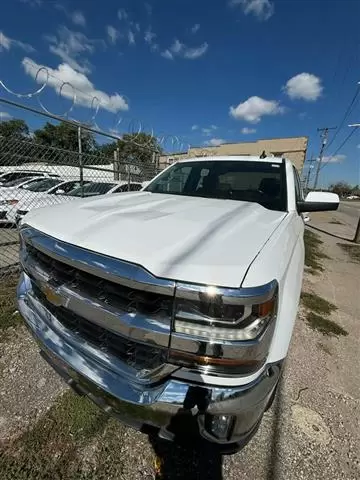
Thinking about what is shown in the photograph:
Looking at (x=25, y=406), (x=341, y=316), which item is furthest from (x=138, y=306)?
(x=341, y=316)

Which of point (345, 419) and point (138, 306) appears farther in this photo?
point (345, 419)

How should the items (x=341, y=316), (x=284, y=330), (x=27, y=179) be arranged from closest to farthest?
1. (x=284, y=330)
2. (x=341, y=316)
3. (x=27, y=179)

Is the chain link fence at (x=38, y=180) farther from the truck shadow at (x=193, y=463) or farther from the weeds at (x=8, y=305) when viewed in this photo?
the truck shadow at (x=193, y=463)

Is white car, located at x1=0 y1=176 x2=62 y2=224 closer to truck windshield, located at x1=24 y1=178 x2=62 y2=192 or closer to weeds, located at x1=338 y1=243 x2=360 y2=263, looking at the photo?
truck windshield, located at x1=24 y1=178 x2=62 y2=192

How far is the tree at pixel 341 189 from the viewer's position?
289 ft

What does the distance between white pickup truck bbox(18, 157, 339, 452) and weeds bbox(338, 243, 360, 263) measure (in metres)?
7.32

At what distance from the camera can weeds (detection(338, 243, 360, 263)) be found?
314 inches

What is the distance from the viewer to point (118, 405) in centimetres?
139

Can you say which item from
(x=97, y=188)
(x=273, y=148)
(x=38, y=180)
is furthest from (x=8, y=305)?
(x=273, y=148)

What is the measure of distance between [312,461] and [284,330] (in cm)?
99

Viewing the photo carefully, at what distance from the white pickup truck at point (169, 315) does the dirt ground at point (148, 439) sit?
458mm

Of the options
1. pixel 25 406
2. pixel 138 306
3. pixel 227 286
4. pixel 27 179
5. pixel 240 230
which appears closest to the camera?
pixel 227 286

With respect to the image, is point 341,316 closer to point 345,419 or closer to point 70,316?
point 345,419

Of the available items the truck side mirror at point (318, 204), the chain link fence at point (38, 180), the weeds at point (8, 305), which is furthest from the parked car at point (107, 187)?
the truck side mirror at point (318, 204)
